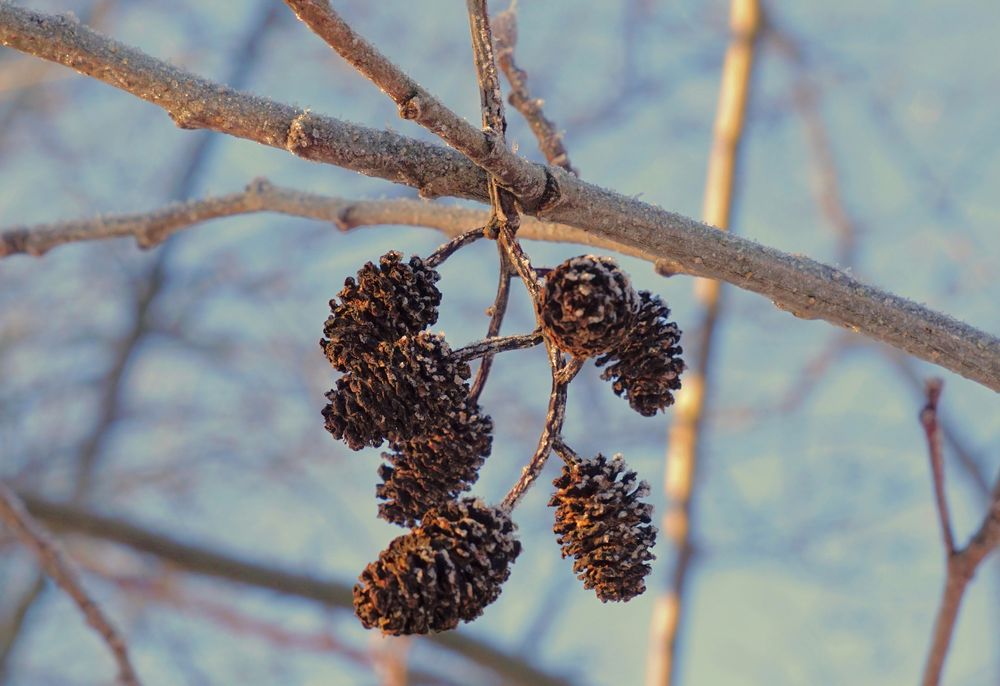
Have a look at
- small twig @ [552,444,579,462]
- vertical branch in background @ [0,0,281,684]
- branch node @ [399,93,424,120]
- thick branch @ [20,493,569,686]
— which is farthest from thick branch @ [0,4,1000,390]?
vertical branch in background @ [0,0,281,684]

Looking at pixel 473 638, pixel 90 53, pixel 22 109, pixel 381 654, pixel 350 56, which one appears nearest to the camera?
pixel 350 56

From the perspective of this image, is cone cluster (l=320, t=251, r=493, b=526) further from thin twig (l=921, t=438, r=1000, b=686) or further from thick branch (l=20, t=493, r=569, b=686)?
thick branch (l=20, t=493, r=569, b=686)

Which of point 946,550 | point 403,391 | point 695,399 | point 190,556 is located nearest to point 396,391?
point 403,391

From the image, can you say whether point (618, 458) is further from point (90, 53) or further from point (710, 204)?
point (710, 204)

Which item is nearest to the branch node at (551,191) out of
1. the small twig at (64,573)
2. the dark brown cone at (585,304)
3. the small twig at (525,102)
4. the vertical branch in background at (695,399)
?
the dark brown cone at (585,304)

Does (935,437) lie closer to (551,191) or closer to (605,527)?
(605,527)

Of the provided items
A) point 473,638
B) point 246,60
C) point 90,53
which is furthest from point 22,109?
point 90,53

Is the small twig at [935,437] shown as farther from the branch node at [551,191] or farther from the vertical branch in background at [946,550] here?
the branch node at [551,191]
